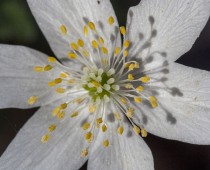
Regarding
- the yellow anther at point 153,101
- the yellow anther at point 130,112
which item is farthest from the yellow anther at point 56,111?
the yellow anther at point 153,101

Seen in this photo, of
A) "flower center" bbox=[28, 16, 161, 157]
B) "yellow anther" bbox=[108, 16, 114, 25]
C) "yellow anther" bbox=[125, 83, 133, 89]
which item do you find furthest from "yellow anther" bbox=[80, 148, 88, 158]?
"yellow anther" bbox=[108, 16, 114, 25]

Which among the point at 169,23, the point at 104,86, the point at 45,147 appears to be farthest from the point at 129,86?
the point at 45,147

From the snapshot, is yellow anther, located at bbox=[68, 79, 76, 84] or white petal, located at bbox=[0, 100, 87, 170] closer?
white petal, located at bbox=[0, 100, 87, 170]

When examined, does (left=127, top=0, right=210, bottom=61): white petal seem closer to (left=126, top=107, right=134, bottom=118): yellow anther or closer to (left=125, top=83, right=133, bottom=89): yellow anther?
(left=125, top=83, right=133, bottom=89): yellow anther

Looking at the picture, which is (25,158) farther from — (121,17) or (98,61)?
(121,17)

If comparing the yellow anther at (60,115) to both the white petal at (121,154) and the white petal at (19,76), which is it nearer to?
the white petal at (19,76)

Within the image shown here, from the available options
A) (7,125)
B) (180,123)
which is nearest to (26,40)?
(7,125)

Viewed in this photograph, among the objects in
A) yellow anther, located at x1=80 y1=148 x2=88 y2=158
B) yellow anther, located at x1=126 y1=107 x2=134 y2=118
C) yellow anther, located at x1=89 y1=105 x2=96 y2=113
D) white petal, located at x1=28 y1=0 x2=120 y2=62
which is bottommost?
yellow anther, located at x1=80 y1=148 x2=88 y2=158

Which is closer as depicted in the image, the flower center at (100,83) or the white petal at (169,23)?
the white petal at (169,23)

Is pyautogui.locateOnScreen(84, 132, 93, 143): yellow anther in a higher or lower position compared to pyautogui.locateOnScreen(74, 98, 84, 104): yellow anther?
lower

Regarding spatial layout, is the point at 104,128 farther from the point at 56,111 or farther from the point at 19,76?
the point at 19,76
